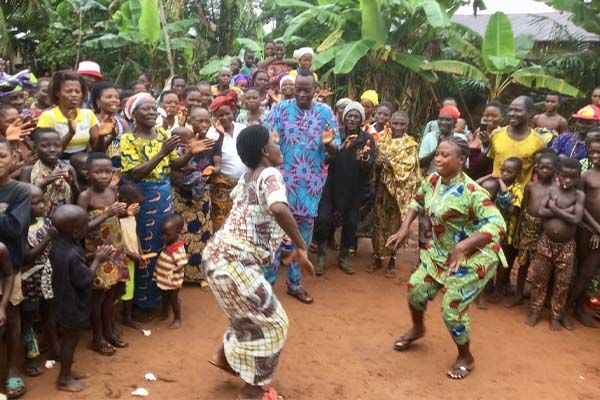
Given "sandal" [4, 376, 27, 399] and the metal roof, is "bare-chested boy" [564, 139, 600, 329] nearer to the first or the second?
"sandal" [4, 376, 27, 399]

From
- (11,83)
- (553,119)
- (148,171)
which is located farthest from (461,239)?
(11,83)

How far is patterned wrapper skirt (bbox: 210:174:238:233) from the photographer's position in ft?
17.4

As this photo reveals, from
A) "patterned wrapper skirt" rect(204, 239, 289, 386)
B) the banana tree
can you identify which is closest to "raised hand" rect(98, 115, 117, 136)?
"patterned wrapper skirt" rect(204, 239, 289, 386)

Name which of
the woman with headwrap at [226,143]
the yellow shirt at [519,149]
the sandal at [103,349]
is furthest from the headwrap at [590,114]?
the sandal at [103,349]

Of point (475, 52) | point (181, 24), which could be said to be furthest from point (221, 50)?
point (475, 52)

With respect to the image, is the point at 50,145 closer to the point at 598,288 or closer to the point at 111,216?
the point at 111,216

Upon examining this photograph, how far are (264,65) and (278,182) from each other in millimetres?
6311

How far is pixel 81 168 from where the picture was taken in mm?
3967

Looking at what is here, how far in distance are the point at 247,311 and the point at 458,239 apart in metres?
1.60

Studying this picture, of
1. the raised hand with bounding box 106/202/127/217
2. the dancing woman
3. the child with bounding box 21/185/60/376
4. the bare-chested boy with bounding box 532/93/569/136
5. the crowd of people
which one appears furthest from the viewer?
the bare-chested boy with bounding box 532/93/569/136

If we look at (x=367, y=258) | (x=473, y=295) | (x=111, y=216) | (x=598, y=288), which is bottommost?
(x=367, y=258)

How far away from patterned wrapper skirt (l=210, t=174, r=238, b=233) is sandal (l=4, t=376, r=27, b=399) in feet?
8.09

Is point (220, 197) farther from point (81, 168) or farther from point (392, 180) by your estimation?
point (392, 180)

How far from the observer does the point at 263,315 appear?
3225 millimetres
